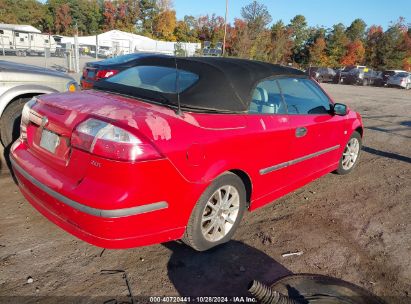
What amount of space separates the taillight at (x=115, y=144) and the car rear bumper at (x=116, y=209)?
0.10m

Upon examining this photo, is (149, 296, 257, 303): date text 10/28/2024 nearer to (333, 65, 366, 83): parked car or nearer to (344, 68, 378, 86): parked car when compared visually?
(344, 68, 378, 86): parked car

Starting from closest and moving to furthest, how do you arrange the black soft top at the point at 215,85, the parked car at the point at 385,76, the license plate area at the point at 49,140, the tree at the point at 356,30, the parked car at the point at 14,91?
the license plate area at the point at 49,140 < the black soft top at the point at 215,85 < the parked car at the point at 14,91 < the parked car at the point at 385,76 < the tree at the point at 356,30

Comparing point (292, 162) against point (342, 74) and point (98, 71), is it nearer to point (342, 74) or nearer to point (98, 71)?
point (98, 71)

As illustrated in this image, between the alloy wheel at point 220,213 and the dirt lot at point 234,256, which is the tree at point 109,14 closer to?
the dirt lot at point 234,256

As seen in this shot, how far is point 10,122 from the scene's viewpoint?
444 cm

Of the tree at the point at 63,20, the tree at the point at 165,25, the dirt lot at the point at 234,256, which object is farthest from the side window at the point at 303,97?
the tree at the point at 63,20

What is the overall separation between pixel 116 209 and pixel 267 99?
194 cm

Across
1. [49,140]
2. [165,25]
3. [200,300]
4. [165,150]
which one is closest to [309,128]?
[165,150]

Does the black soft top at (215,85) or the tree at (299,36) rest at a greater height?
the tree at (299,36)

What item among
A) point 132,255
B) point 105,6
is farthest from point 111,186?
point 105,6

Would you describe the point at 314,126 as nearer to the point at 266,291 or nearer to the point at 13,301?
the point at 266,291

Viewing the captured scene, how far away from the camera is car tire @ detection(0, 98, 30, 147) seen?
14.4 feet

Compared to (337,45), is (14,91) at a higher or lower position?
lower

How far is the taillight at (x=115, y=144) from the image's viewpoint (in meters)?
2.30
